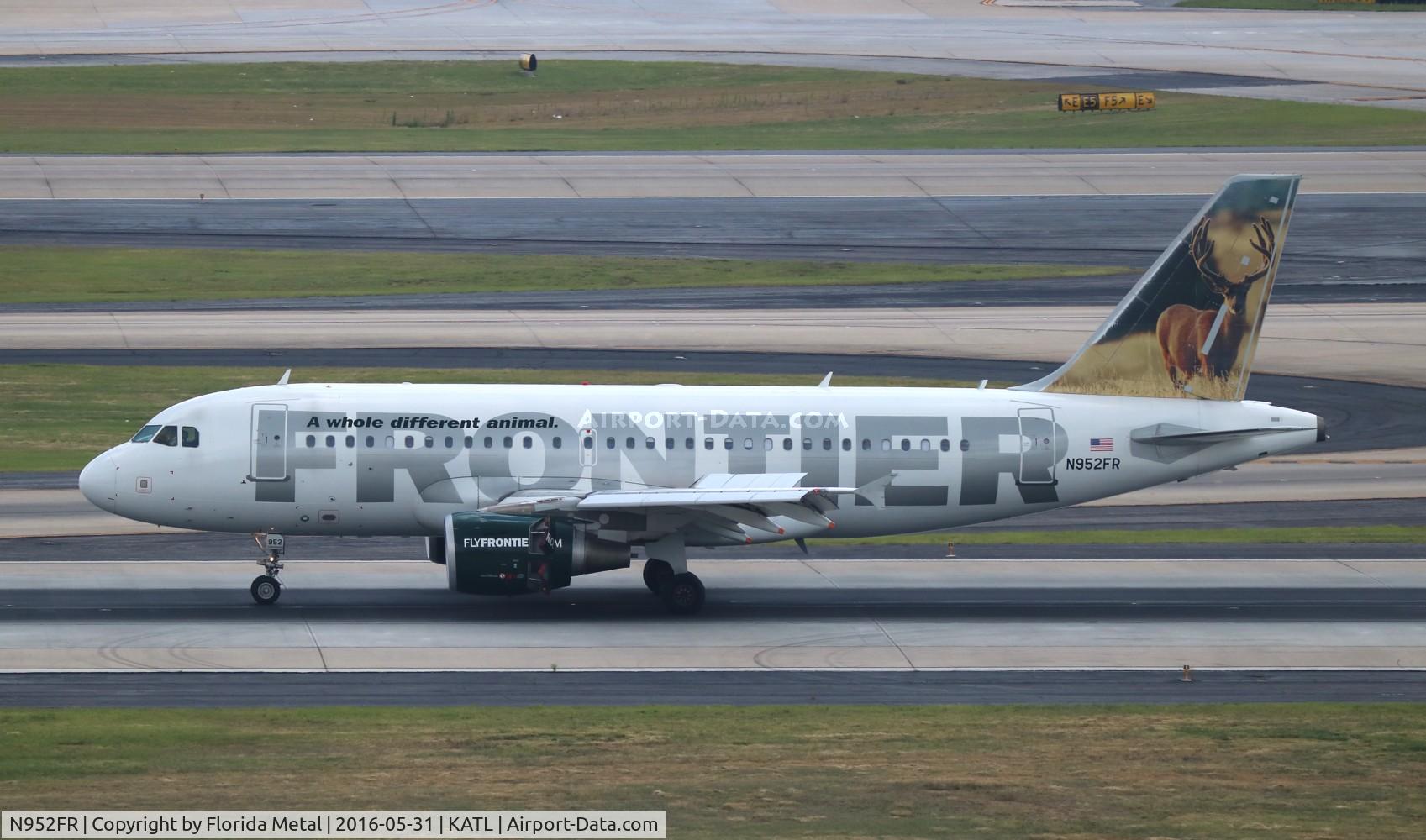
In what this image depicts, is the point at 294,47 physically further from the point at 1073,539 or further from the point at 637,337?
the point at 1073,539

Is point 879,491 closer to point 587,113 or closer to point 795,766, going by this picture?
point 795,766

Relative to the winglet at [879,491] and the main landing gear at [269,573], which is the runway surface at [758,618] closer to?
the main landing gear at [269,573]

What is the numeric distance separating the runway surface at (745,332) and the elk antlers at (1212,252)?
877 inches

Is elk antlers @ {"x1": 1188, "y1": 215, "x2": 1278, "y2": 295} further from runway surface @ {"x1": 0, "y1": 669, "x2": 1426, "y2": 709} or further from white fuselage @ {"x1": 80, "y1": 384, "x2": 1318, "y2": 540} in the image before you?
runway surface @ {"x1": 0, "y1": 669, "x2": 1426, "y2": 709}

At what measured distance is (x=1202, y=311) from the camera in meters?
36.6

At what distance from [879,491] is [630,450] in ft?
17.0

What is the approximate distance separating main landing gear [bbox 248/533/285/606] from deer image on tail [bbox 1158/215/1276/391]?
1884 cm

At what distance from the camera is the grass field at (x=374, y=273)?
218 feet

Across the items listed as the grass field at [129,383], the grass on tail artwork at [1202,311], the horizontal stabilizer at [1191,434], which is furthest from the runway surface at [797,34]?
the horizontal stabilizer at [1191,434]

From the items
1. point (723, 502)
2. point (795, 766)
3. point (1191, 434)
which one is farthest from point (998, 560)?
point (795, 766)

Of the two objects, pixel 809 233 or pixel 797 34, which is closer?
pixel 809 233

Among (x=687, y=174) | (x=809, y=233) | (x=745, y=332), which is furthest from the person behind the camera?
(x=687, y=174)

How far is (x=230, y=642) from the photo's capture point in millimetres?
31891

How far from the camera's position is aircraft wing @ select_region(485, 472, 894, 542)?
32.8m
